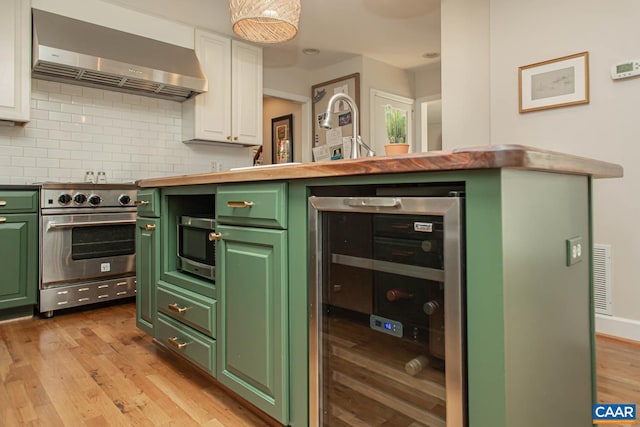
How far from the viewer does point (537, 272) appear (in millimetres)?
939

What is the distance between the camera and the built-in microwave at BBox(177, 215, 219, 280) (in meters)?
1.78

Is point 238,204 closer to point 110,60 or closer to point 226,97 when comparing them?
point 110,60

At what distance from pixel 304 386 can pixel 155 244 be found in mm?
1211

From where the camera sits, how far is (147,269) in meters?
2.16

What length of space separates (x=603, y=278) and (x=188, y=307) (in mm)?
2475

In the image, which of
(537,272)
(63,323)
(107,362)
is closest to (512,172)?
(537,272)

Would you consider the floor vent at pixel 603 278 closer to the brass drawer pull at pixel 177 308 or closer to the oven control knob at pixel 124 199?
the brass drawer pull at pixel 177 308

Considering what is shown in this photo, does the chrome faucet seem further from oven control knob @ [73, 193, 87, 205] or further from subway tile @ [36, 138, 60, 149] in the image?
subway tile @ [36, 138, 60, 149]

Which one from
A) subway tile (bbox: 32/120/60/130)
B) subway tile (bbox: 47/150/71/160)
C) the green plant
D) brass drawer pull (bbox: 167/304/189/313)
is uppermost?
subway tile (bbox: 32/120/60/130)

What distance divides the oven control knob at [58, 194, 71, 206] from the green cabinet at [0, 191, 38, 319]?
0.47 ft

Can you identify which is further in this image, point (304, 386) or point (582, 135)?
point (582, 135)

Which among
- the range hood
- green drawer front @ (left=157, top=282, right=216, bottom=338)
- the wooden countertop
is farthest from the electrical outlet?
the range hood

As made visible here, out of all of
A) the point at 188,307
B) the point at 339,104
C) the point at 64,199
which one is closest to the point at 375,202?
the point at 188,307

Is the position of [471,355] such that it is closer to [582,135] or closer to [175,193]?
[175,193]
